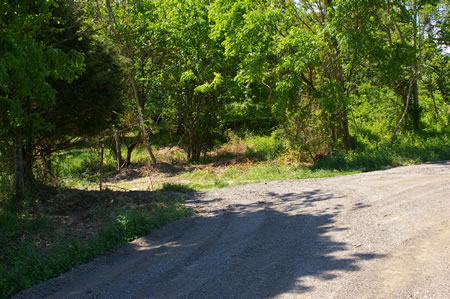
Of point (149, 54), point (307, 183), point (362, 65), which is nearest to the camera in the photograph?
point (307, 183)

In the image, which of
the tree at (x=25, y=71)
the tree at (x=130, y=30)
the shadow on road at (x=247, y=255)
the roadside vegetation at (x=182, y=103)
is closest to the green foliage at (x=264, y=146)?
the roadside vegetation at (x=182, y=103)

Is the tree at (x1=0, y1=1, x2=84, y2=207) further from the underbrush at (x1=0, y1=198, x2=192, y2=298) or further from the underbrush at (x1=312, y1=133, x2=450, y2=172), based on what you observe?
the underbrush at (x1=312, y1=133, x2=450, y2=172)

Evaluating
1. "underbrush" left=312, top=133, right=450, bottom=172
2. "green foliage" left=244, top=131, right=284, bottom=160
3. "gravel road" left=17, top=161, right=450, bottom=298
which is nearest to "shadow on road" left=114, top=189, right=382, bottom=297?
"gravel road" left=17, top=161, right=450, bottom=298

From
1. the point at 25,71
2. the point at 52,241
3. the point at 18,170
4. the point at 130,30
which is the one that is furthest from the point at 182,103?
the point at 52,241

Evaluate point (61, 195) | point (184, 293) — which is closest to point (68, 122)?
point (61, 195)

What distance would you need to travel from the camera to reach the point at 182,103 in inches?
758

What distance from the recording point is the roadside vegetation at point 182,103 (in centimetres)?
673

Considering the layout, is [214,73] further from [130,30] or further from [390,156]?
[390,156]

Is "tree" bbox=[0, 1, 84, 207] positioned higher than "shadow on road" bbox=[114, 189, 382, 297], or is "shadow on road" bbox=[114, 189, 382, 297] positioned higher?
"tree" bbox=[0, 1, 84, 207]

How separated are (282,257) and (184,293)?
153 centimetres

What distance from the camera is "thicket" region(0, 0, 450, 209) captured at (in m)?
7.87

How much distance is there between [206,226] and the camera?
729cm

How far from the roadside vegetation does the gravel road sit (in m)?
0.77

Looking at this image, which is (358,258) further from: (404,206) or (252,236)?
(404,206)
